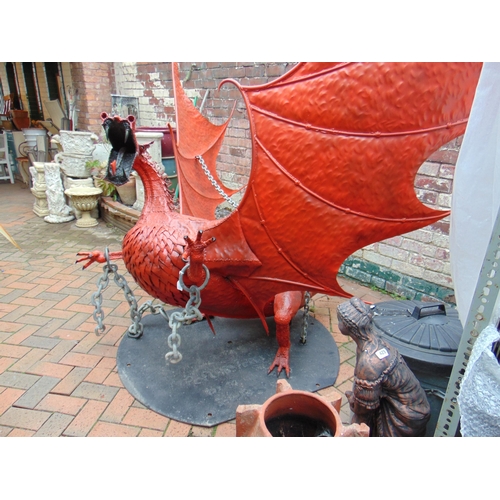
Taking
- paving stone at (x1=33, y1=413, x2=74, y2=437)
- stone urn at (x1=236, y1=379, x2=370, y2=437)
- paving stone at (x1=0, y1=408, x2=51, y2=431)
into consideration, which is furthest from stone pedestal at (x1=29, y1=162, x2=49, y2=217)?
stone urn at (x1=236, y1=379, x2=370, y2=437)

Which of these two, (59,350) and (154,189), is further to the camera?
(59,350)

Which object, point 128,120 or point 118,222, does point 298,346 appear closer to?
point 128,120

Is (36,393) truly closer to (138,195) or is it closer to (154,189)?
(154,189)

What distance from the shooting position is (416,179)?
302 centimetres

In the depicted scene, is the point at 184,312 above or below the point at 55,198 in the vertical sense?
above

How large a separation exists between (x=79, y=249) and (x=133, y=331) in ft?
7.15

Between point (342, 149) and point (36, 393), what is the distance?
2.17 metres

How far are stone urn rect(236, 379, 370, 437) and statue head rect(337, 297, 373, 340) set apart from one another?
0.88ft

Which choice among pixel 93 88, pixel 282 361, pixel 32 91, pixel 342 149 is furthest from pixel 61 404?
pixel 32 91

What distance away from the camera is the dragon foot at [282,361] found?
2.29m

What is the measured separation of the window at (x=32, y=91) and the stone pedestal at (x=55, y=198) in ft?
17.9

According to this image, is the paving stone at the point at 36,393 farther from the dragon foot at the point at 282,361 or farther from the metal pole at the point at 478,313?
the metal pole at the point at 478,313

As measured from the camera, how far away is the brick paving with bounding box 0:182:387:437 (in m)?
1.93

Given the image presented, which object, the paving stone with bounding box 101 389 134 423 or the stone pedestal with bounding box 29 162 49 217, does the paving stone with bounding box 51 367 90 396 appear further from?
the stone pedestal with bounding box 29 162 49 217
